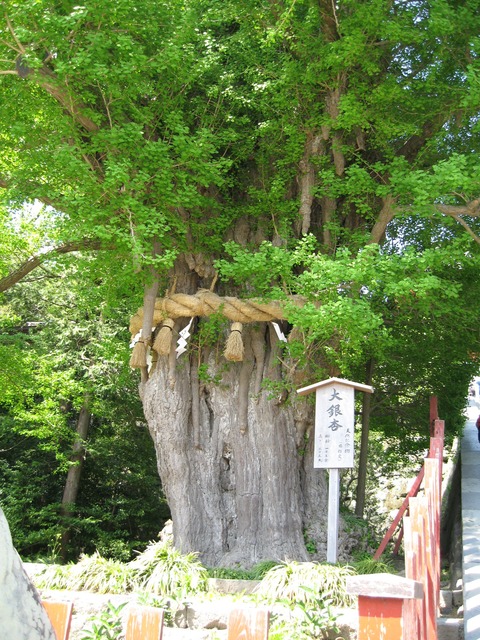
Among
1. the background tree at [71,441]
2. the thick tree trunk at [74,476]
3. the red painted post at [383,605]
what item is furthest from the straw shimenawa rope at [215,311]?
the red painted post at [383,605]

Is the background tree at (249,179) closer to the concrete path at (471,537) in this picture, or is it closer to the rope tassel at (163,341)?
the rope tassel at (163,341)

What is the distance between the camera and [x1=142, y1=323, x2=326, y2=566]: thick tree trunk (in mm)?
8688

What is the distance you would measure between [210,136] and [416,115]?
8.64ft

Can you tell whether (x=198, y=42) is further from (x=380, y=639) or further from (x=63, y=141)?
(x=380, y=639)

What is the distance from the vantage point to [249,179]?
33.1ft

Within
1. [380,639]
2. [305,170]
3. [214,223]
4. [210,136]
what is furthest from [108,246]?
Answer: [380,639]

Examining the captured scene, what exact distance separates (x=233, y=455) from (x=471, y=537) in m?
3.46

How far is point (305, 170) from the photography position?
30.7ft

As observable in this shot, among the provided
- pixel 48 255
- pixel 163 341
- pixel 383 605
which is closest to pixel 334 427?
pixel 163 341

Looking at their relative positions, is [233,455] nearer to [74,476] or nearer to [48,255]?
[48,255]

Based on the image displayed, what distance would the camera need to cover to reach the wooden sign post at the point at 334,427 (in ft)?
21.7

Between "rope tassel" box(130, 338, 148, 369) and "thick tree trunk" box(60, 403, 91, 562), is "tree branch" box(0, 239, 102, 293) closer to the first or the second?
"rope tassel" box(130, 338, 148, 369)

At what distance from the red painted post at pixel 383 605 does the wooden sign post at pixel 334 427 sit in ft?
14.2

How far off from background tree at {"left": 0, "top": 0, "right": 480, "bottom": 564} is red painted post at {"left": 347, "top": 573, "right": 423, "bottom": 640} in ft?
16.6
